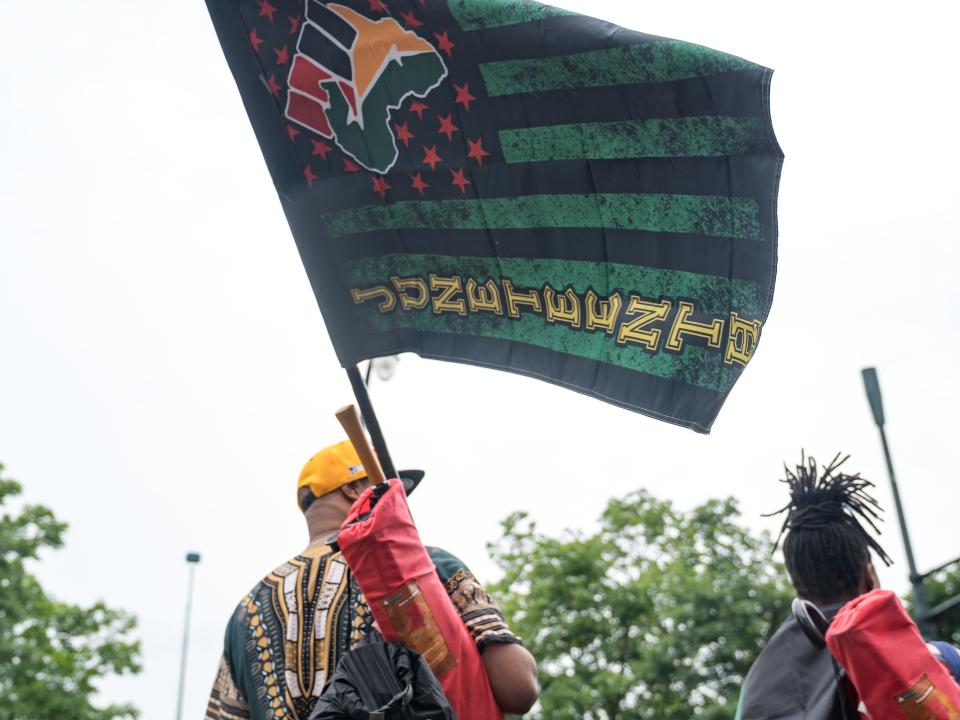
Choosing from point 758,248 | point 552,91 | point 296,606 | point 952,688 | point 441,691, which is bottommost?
point 952,688

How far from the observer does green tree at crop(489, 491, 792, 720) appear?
28188 mm

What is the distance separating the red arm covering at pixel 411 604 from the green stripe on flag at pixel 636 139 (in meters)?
1.26

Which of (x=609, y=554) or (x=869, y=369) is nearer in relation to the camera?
(x=869, y=369)

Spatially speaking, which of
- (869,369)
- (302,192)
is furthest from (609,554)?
(302,192)

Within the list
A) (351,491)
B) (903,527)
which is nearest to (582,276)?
(351,491)

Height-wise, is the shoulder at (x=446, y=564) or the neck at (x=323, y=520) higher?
the neck at (x=323, y=520)

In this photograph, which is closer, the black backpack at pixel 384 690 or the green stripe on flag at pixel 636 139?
the black backpack at pixel 384 690

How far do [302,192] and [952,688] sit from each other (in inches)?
98.6

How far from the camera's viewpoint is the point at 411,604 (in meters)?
3.51

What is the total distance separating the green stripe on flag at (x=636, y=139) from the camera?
372 centimetres

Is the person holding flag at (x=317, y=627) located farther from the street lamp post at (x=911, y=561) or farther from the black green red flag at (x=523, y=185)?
the street lamp post at (x=911, y=561)

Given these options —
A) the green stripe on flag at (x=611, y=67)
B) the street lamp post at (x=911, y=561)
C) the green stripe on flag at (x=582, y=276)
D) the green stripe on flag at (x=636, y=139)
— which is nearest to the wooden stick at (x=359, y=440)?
the green stripe on flag at (x=582, y=276)

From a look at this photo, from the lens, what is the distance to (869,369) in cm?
1385

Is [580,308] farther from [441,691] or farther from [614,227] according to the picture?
[441,691]
